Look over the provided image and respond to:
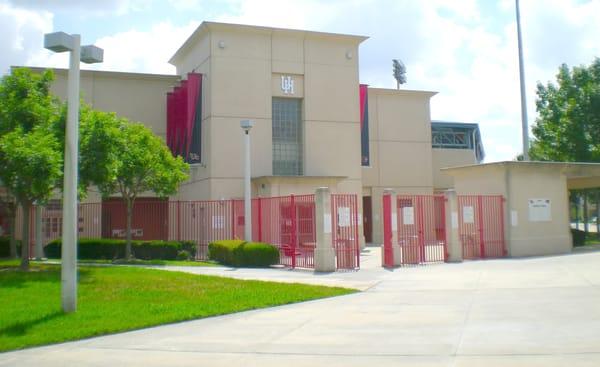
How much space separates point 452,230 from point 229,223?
29.2 feet

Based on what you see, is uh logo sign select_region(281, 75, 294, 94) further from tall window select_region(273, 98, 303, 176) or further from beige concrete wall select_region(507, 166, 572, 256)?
beige concrete wall select_region(507, 166, 572, 256)

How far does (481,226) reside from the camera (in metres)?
24.0

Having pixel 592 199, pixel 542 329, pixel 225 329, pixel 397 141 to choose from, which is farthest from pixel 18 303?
pixel 592 199

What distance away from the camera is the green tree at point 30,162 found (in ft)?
51.1

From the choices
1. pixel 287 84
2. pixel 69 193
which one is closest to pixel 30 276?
pixel 69 193

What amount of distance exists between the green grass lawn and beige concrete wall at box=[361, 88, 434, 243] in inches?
853

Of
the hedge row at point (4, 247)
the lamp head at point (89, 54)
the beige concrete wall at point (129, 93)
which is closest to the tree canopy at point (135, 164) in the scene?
the hedge row at point (4, 247)

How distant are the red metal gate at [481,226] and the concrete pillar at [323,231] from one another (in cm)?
679

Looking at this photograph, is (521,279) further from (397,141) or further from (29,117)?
(397,141)

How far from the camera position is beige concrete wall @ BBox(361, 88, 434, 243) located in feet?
125

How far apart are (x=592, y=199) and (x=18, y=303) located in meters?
45.8

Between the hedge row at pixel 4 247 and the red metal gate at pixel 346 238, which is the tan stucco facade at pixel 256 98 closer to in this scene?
the red metal gate at pixel 346 238

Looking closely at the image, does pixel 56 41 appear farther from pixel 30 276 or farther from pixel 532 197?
pixel 532 197

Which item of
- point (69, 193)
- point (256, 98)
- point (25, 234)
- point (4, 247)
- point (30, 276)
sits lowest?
point (30, 276)
